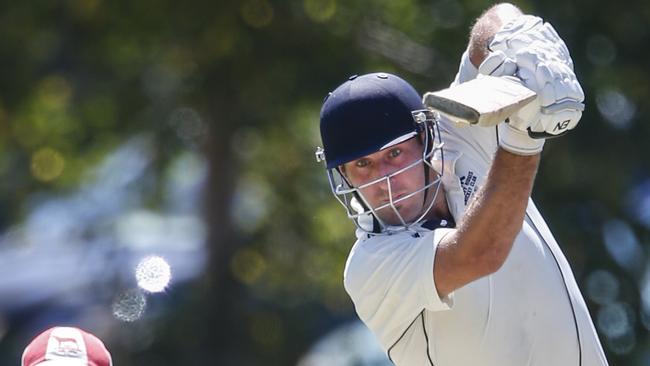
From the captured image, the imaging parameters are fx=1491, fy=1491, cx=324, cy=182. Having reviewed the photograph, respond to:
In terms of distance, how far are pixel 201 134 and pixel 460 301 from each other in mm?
6470

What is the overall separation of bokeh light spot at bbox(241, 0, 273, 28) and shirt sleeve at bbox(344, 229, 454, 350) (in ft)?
17.5

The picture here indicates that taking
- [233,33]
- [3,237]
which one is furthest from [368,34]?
[3,237]

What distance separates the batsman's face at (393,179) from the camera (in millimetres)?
4043

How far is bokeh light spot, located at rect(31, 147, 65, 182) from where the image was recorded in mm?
10562

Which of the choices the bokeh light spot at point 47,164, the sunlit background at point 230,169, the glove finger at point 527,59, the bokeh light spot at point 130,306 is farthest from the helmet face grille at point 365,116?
the bokeh light spot at point 47,164

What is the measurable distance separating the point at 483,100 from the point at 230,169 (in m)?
Result: 7.20

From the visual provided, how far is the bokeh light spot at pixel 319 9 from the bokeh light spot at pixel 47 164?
2.29m

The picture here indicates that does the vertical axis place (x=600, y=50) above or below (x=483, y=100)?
below

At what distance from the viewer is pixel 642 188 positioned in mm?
9367

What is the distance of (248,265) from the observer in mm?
10430

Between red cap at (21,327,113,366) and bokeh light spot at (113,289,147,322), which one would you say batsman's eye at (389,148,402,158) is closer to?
red cap at (21,327,113,366)

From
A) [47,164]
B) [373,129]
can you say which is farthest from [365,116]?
[47,164]

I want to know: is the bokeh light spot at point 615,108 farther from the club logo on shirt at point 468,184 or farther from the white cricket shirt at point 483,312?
the white cricket shirt at point 483,312

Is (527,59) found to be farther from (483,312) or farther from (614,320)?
(614,320)
